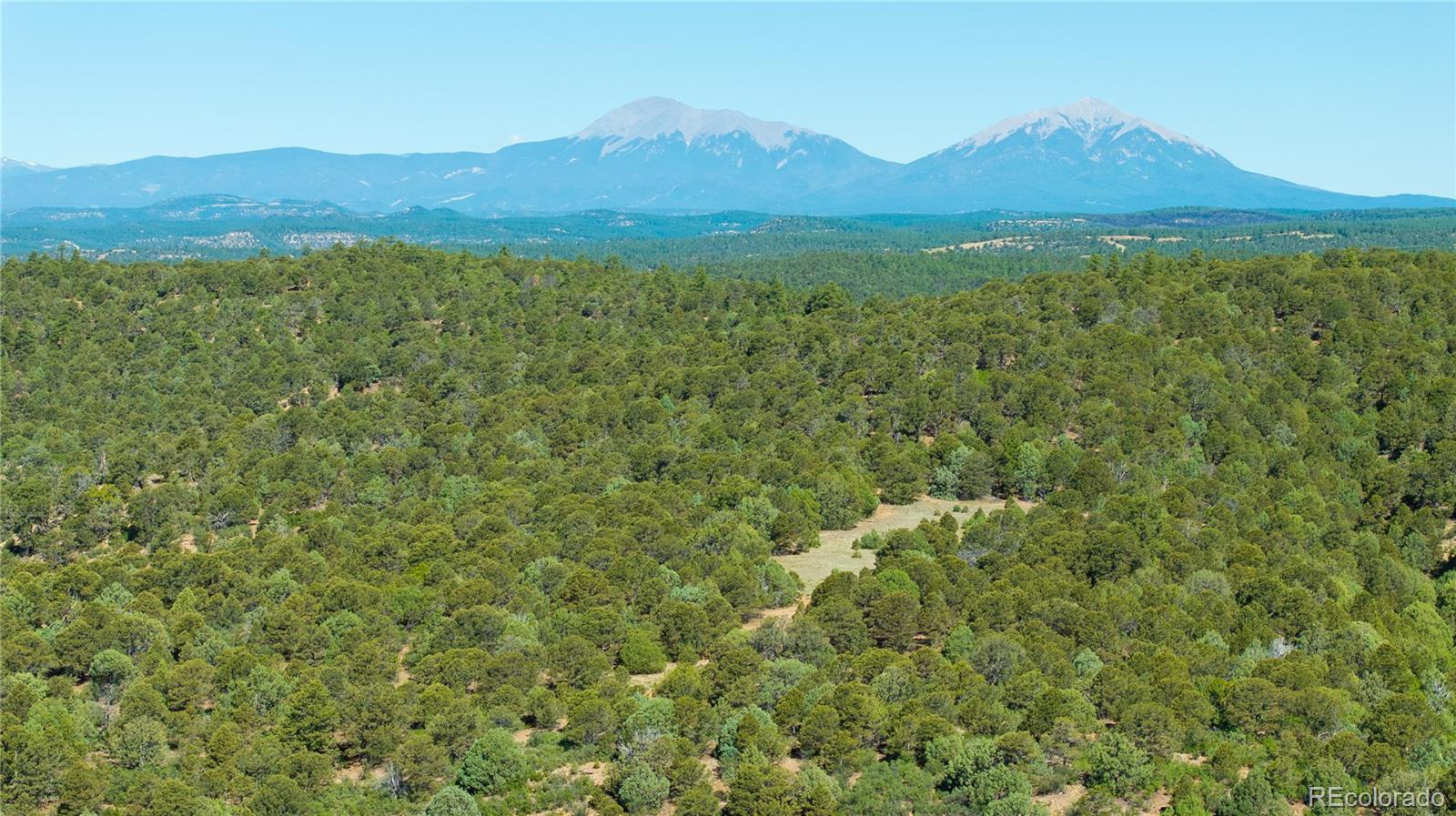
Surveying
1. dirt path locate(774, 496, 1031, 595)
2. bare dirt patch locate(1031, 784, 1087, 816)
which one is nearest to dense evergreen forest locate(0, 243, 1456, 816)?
bare dirt patch locate(1031, 784, 1087, 816)

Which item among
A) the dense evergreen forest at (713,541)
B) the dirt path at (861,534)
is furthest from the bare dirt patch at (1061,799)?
the dirt path at (861,534)

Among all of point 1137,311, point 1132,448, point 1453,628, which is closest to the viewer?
point 1453,628

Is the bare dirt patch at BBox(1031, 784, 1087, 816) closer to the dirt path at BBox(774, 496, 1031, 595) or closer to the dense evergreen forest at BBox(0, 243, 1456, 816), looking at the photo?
the dense evergreen forest at BBox(0, 243, 1456, 816)

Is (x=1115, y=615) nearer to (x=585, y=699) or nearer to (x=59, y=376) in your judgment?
(x=585, y=699)

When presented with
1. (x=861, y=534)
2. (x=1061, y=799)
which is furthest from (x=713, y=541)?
(x=1061, y=799)

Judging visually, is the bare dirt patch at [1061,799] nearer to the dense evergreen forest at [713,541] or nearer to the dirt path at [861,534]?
the dense evergreen forest at [713,541]

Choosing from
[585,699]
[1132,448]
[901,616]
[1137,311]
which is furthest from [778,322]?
[585,699]

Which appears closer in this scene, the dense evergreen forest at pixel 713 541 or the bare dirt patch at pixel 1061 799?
the bare dirt patch at pixel 1061 799
